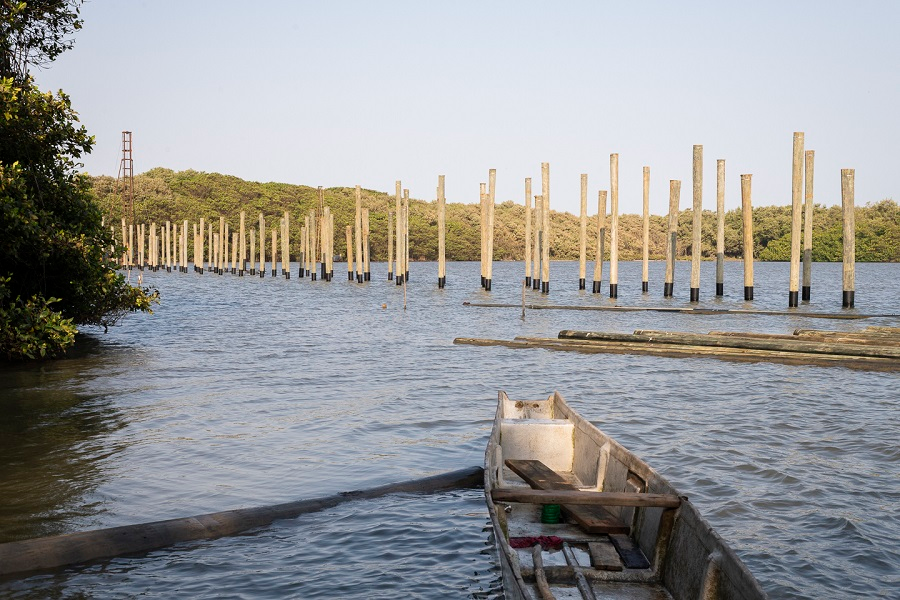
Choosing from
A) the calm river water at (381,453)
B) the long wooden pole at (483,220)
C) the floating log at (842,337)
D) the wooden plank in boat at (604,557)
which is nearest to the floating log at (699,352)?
the calm river water at (381,453)

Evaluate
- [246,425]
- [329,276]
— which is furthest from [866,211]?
[246,425]

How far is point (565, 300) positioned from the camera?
44.2m

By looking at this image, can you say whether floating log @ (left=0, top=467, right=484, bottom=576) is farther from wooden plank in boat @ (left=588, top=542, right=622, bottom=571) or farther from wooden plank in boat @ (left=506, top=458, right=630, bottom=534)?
wooden plank in boat @ (left=588, top=542, right=622, bottom=571)

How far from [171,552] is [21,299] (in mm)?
12006

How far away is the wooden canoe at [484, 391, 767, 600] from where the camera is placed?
17.1 feet

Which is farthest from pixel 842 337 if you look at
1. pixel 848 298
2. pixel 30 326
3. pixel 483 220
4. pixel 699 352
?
pixel 483 220

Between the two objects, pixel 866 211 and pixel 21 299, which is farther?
pixel 866 211

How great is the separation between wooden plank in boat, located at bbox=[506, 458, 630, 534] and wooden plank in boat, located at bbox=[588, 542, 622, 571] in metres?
0.16

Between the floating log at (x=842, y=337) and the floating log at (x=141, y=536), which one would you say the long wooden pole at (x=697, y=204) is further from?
the floating log at (x=141, y=536)

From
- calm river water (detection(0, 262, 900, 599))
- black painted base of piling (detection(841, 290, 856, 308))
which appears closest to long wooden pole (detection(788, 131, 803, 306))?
black painted base of piling (detection(841, 290, 856, 308))

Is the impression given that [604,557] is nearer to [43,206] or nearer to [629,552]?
[629,552]

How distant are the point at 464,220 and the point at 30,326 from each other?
12703 cm

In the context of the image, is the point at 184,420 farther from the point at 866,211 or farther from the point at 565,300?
the point at 866,211

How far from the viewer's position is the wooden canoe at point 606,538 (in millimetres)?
5219
